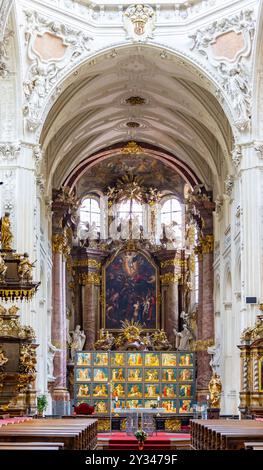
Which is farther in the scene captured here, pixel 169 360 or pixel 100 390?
pixel 169 360

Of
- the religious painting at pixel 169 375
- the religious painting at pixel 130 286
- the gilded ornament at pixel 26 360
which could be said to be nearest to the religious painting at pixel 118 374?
the religious painting at pixel 169 375

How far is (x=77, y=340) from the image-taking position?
41.1 metres

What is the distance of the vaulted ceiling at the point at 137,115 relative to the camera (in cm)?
2923

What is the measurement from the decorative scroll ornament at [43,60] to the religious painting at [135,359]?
39.8 ft

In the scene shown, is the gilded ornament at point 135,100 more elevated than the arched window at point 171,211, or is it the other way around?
the gilded ornament at point 135,100

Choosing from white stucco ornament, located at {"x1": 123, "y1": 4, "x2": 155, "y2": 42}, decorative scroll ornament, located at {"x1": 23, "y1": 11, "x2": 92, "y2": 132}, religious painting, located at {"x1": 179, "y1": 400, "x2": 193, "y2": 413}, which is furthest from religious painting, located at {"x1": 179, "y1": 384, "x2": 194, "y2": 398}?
white stucco ornament, located at {"x1": 123, "y1": 4, "x2": 155, "y2": 42}

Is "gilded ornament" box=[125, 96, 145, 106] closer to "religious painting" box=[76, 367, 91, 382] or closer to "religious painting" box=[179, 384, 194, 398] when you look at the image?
"religious painting" box=[76, 367, 91, 382]

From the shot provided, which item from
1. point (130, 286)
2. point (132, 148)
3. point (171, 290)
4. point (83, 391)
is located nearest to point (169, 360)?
point (83, 391)

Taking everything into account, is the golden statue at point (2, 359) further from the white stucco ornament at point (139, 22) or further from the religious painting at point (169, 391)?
→ the religious painting at point (169, 391)

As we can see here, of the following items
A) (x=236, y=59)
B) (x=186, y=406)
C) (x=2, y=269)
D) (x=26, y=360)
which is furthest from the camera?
(x=186, y=406)

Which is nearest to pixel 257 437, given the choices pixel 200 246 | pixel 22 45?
pixel 22 45

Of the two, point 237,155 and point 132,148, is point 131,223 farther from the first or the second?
point 237,155

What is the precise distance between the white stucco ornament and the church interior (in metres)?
0.04

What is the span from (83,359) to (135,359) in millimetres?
1996
